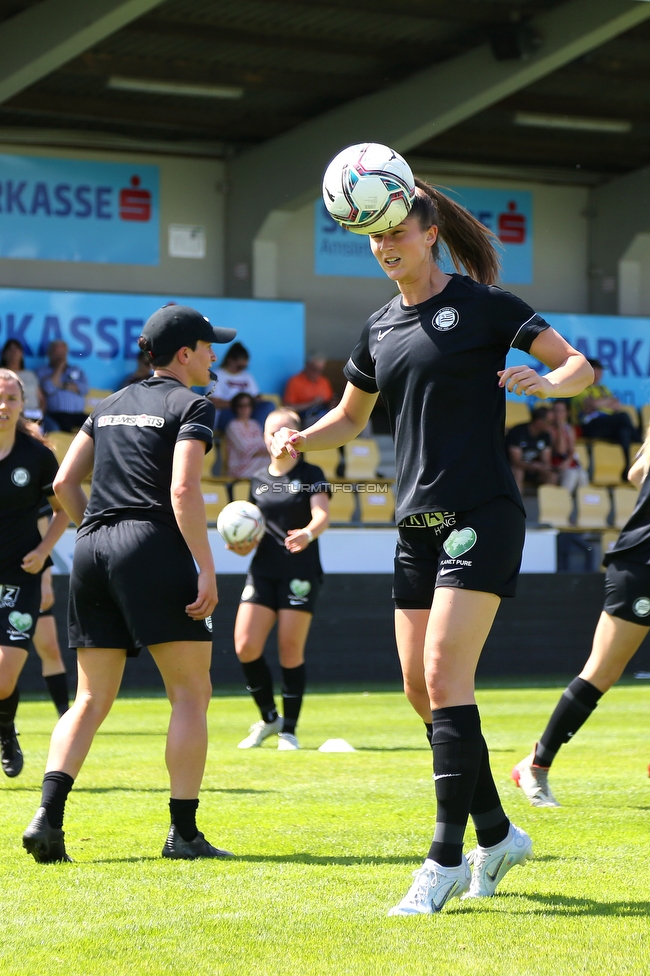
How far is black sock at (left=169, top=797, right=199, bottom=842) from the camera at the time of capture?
4.89m

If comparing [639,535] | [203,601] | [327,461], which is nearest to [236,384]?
[327,461]

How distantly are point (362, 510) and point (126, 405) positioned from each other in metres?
12.0

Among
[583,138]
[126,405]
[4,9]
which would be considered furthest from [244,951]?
[583,138]

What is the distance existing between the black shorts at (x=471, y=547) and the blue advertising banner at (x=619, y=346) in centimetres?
1773

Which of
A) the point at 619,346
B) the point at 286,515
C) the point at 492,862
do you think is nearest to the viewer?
the point at 492,862

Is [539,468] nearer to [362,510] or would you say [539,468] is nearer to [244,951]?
[362,510]

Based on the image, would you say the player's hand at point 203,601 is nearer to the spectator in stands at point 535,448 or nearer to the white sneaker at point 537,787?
the white sneaker at point 537,787

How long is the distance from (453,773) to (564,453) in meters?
15.3

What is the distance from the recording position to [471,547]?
4.10m

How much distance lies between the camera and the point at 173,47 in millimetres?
18094

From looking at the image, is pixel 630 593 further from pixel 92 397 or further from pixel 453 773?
pixel 92 397

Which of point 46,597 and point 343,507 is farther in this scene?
point 343,507

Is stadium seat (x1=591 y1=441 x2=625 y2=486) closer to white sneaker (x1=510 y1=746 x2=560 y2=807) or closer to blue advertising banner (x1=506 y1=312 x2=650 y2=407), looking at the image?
blue advertising banner (x1=506 y1=312 x2=650 y2=407)

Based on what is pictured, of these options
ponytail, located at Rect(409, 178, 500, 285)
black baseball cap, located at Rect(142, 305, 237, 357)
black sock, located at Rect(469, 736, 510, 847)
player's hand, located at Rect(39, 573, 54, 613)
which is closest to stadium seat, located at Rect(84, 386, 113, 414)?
player's hand, located at Rect(39, 573, 54, 613)
